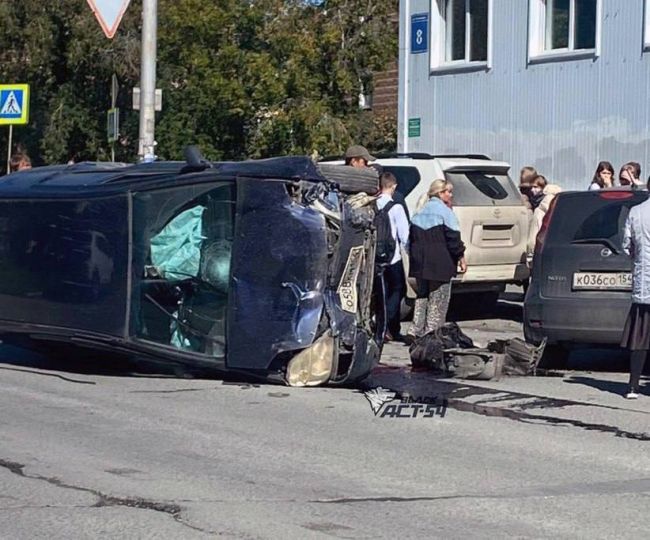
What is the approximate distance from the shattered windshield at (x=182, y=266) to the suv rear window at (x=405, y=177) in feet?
16.8

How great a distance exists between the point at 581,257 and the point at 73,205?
168 inches

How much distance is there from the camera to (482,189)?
1608 cm

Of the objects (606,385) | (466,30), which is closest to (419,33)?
(466,30)

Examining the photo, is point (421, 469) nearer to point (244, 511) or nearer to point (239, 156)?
point (244, 511)

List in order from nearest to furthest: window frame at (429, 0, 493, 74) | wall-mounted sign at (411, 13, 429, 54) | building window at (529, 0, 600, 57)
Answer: building window at (529, 0, 600, 57), window frame at (429, 0, 493, 74), wall-mounted sign at (411, 13, 429, 54)

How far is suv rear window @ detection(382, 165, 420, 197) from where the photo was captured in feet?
52.5

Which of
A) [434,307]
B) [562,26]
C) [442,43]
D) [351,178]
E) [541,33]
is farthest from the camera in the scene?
[442,43]

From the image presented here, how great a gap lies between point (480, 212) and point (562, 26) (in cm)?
732

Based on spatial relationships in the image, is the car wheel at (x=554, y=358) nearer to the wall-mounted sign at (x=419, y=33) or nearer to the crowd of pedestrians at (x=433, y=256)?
the crowd of pedestrians at (x=433, y=256)

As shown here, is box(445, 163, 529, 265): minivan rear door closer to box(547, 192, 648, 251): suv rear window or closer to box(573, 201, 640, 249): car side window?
box(547, 192, 648, 251): suv rear window

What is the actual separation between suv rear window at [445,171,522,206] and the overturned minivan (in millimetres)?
4256

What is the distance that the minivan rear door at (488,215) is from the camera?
51.6 ft

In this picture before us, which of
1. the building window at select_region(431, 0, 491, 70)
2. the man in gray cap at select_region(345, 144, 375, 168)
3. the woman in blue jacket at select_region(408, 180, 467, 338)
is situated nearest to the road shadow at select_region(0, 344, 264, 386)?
the woman in blue jacket at select_region(408, 180, 467, 338)

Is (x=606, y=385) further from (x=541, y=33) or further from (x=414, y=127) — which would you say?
(x=414, y=127)
